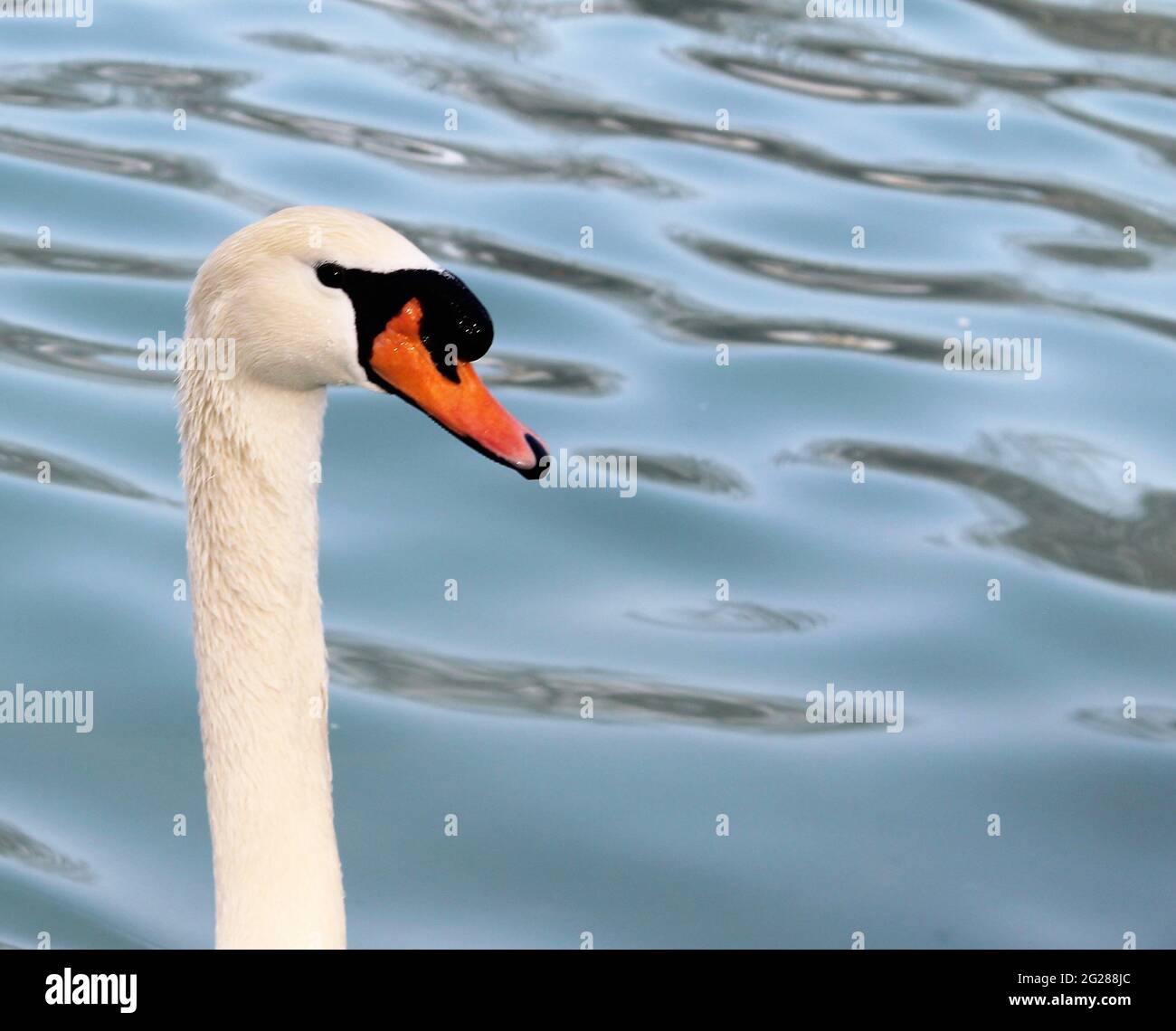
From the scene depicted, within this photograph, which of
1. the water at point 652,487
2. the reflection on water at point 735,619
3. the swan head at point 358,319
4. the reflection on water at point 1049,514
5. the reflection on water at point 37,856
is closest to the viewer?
the swan head at point 358,319

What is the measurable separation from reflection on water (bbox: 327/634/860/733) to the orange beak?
2848mm

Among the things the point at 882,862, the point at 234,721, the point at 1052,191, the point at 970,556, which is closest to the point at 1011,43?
the point at 1052,191

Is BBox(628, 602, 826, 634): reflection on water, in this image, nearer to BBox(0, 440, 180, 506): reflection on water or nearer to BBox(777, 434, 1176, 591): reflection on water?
BBox(777, 434, 1176, 591): reflection on water

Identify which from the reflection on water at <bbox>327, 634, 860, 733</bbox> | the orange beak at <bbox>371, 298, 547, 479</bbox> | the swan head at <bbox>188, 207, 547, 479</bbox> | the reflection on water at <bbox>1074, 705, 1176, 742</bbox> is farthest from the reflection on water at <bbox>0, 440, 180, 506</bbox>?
the orange beak at <bbox>371, 298, 547, 479</bbox>

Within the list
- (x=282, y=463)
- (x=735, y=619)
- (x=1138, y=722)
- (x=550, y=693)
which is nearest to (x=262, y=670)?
(x=282, y=463)

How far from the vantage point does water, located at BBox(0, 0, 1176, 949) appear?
5.96 m

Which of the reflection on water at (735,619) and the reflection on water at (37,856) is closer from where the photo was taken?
the reflection on water at (37,856)

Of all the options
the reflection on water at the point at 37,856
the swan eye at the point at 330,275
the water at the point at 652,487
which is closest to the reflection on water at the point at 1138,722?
the water at the point at 652,487

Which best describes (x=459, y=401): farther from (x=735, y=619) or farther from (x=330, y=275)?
(x=735, y=619)

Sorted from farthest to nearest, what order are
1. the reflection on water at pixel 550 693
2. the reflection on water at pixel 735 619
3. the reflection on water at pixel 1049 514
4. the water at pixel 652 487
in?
the reflection on water at pixel 1049 514, the reflection on water at pixel 735 619, the reflection on water at pixel 550 693, the water at pixel 652 487

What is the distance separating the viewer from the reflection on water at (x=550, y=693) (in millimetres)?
6562

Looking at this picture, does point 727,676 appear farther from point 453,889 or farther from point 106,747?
point 106,747

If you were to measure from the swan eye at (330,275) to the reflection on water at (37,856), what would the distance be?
2.53 metres
